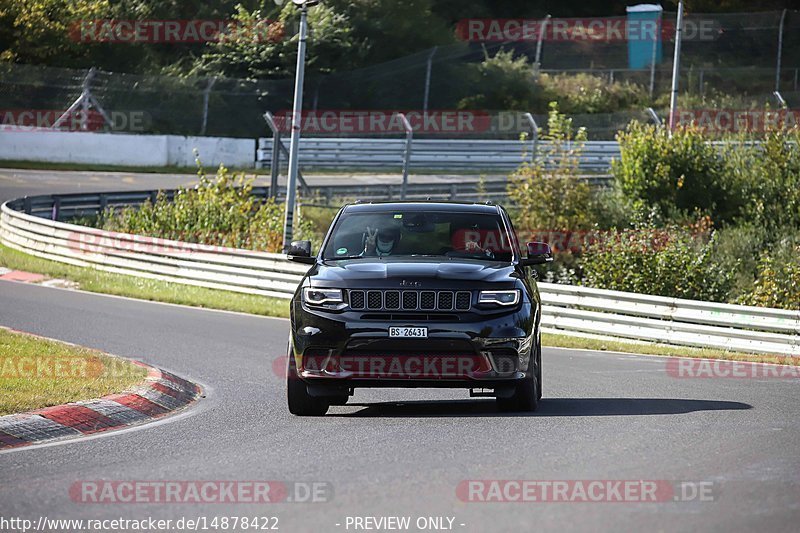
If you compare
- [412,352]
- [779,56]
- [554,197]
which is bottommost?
[554,197]

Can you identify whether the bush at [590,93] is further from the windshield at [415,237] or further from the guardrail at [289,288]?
the windshield at [415,237]

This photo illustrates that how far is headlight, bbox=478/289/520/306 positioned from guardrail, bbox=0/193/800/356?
10.3 metres

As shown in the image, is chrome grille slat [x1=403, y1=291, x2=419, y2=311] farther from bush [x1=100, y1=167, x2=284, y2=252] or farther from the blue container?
the blue container

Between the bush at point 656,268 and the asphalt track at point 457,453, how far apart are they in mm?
12880

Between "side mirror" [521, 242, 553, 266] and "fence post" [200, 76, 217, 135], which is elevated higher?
"fence post" [200, 76, 217, 135]

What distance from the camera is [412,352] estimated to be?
Result: 10859mm

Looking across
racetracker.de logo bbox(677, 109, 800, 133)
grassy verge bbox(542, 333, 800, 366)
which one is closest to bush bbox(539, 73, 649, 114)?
racetracker.de logo bbox(677, 109, 800, 133)

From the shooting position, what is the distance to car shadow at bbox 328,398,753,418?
38.2 ft

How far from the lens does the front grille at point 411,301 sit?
11.0 metres

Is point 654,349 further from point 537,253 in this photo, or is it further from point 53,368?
point 53,368

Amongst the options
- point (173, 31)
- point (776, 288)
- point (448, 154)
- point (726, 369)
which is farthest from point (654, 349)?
point (173, 31)

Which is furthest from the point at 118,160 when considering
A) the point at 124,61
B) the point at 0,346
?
the point at 0,346

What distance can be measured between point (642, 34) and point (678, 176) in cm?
2291

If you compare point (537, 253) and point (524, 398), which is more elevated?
point (537, 253)
